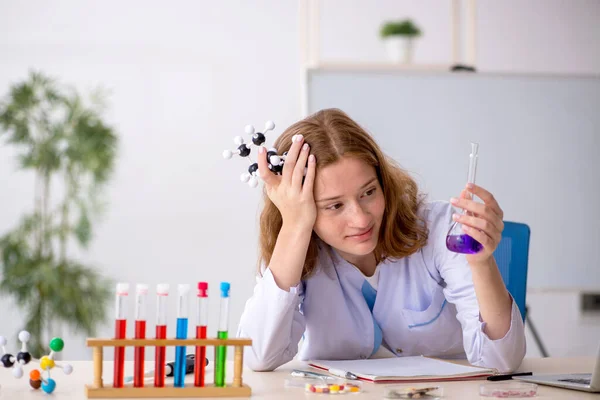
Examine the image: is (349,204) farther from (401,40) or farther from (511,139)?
(401,40)

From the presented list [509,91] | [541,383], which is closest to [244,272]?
[509,91]

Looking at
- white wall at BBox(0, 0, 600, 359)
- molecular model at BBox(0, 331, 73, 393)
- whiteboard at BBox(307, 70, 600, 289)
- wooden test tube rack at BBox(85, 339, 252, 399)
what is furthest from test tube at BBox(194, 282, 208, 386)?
white wall at BBox(0, 0, 600, 359)

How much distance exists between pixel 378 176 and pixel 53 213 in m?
2.70

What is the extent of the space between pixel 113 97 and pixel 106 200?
0.58 metres

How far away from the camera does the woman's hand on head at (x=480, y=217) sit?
4.43 feet

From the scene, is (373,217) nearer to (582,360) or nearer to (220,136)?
(582,360)

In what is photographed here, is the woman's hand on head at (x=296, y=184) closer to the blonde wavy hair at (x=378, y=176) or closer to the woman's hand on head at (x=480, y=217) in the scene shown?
the blonde wavy hair at (x=378, y=176)

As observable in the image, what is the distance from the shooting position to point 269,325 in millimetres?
1549

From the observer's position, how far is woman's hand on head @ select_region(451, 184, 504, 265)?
53.2 inches

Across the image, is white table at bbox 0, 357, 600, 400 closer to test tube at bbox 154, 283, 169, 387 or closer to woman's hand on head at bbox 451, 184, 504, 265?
test tube at bbox 154, 283, 169, 387

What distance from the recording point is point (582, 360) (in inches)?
65.8

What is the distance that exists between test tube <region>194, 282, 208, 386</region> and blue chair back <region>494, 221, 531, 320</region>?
3.27ft

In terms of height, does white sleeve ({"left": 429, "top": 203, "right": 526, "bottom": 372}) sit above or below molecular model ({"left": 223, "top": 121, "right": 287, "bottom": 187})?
below

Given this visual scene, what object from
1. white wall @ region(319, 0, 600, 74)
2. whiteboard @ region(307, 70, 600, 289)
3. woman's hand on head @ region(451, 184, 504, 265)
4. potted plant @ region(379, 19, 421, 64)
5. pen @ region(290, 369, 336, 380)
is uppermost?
white wall @ region(319, 0, 600, 74)
